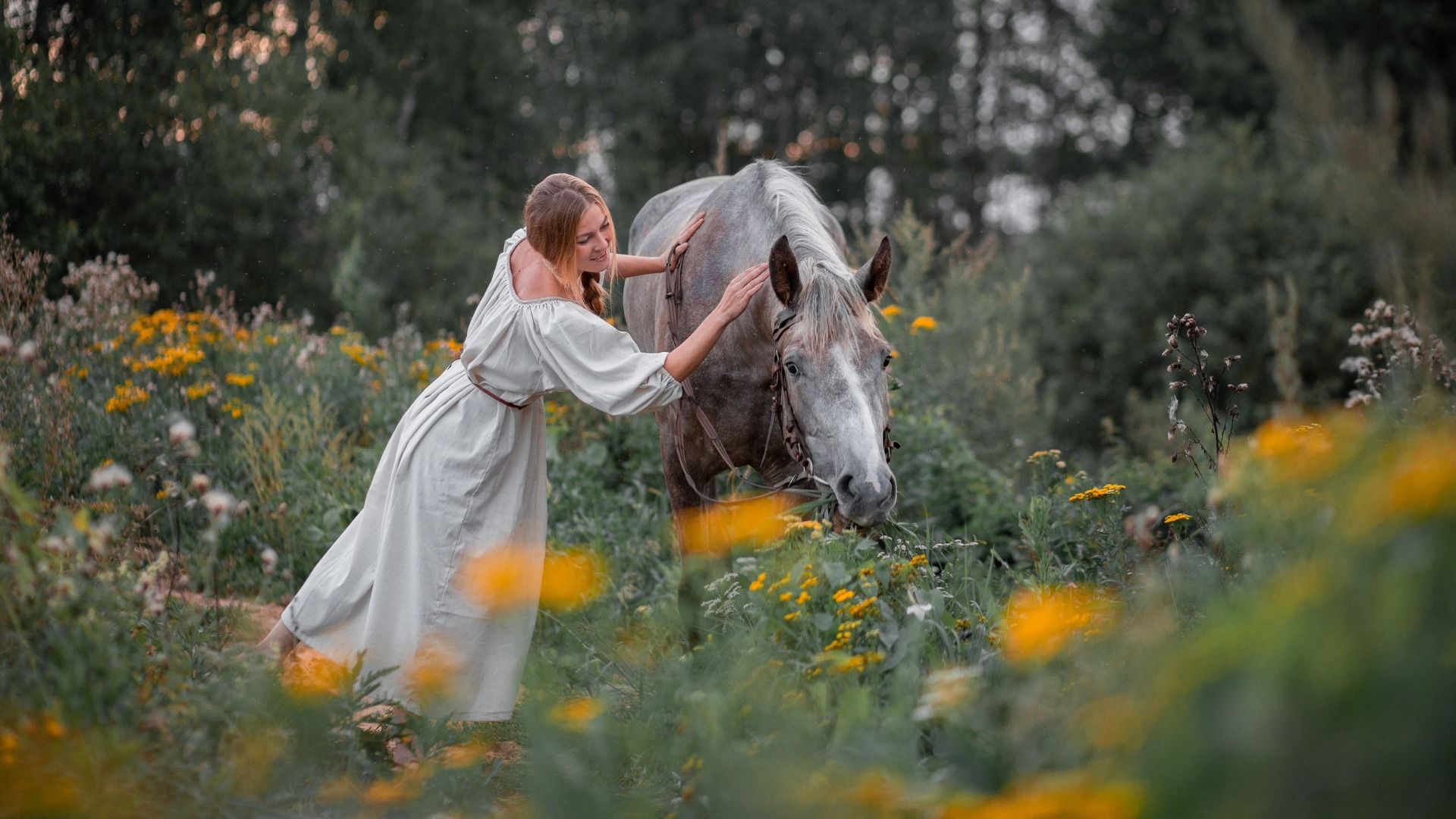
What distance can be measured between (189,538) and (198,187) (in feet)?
32.5

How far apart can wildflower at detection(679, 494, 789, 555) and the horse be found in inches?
3.2

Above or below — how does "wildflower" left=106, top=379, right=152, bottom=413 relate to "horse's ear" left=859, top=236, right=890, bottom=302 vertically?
below

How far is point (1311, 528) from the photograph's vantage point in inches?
78.2

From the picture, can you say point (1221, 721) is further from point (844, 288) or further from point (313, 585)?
point (313, 585)

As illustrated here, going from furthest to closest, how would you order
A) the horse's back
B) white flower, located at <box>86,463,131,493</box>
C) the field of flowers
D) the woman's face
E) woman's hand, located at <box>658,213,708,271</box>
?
1. the horse's back
2. woman's hand, located at <box>658,213,708,271</box>
3. the woman's face
4. white flower, located at <box>86,463,131,493</box>
5. the field of flowers

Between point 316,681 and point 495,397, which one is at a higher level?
point 495,397

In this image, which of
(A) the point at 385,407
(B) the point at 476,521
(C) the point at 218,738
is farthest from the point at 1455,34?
(C) the point at 218,738

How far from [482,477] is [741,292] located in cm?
100

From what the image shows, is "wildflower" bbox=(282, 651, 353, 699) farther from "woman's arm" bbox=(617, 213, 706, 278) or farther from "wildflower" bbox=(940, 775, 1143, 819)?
"woman's arm" bbox=(617, 213, 706, 278)

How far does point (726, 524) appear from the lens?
161 inches

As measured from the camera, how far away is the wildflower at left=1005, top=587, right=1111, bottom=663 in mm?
1749

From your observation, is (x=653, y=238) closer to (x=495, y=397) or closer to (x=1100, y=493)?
(x=495, y=397)

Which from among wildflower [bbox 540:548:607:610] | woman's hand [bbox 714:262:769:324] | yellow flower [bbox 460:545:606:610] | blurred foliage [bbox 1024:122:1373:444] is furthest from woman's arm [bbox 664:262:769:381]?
blurred foliage [bbox 1024:122:1373:444]

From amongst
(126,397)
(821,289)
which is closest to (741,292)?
(821,289)
